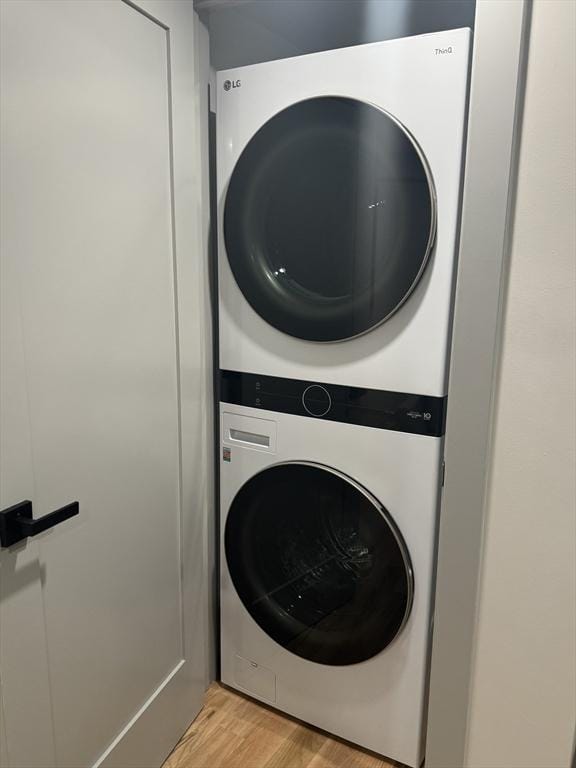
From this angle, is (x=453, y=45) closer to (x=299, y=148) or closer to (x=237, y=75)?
(x=299, y=148)

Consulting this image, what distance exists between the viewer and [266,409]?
1541mm

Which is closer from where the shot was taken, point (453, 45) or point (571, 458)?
point (571, 458)

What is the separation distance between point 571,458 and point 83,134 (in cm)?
113

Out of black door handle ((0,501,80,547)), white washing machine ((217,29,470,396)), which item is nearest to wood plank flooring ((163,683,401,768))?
black door handle ((0,501,80,547))

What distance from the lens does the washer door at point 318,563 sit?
56.0 inches

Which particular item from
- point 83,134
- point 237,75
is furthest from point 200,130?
point 83,134

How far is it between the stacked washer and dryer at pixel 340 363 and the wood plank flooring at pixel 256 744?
6cm

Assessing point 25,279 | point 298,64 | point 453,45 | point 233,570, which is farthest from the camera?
point 233,570

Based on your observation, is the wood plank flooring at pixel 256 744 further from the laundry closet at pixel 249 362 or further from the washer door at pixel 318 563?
the washer door at pixel 318 563

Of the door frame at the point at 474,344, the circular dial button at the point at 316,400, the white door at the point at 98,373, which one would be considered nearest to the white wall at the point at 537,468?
the door frame at the point at 474,344

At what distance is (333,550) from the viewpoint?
59.6 inches

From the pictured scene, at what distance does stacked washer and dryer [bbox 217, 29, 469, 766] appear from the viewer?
1.25m

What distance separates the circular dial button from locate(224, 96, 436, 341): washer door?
14 cm

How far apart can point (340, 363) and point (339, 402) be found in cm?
10
